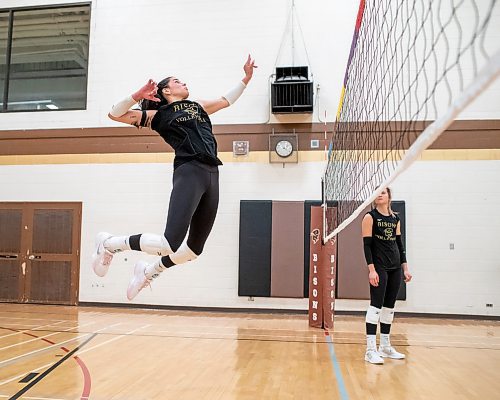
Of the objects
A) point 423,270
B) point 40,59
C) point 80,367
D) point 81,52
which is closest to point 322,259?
point 423,270

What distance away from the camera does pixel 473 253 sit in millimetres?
9109

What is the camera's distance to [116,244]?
3.89 meters

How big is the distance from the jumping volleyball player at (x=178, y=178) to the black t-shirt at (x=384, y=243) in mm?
2024

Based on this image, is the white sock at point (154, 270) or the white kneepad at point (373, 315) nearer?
the white sock at point (154, 270)

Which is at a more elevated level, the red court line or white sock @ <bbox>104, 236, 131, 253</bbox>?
white sock @ <bbox>104, 236, 131, 253</bbox>

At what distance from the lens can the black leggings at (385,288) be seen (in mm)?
4930

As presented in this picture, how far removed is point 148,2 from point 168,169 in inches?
154

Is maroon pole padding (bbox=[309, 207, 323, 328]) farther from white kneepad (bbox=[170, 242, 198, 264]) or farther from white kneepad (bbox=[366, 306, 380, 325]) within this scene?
white kneepad (bbox=[170, 242, 198, 264])

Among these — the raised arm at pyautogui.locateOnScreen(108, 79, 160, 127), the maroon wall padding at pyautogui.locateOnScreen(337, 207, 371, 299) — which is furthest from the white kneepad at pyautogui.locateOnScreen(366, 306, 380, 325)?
the maroon wall padding at pyautogui.locateOnScreen(337, 207, 371, 299)

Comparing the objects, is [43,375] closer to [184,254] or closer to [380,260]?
[184,254]

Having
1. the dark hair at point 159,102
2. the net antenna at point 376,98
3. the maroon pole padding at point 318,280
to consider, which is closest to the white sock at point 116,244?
the dark hair at point 159,102

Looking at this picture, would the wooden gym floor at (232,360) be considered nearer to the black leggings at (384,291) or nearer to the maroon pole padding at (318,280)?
the maroon pole padding at (318,280)

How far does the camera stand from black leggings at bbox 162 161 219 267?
11.5 feet

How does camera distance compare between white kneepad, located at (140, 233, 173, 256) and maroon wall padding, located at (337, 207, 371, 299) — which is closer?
white kneepad, located at (140, 233, 173, 256)
